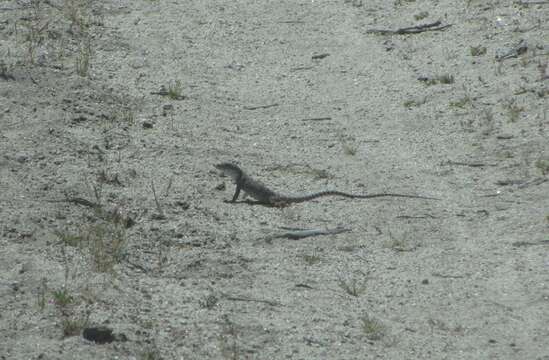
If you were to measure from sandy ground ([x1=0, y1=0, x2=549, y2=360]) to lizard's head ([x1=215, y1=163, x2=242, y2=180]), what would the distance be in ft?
0.53

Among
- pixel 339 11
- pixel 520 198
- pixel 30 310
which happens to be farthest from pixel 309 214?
pixel 339 11

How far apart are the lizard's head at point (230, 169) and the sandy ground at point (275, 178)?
0.16 metres

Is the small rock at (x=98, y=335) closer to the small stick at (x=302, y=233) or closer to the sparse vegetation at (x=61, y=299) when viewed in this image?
the sparse vegetation at (x=61, y=299)

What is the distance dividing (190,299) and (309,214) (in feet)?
6.64

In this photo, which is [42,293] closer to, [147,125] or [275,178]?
[275,178]

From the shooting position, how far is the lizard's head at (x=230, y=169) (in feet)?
27.1

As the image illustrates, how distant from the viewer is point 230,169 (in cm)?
838

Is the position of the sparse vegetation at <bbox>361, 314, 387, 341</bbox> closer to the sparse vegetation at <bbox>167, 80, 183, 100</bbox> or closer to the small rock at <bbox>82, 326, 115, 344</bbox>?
the small rock at <bbox>82, 326, 115, 344</bbox>

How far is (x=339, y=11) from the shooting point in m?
14.1

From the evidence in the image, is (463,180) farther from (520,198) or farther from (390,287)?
(390,287)

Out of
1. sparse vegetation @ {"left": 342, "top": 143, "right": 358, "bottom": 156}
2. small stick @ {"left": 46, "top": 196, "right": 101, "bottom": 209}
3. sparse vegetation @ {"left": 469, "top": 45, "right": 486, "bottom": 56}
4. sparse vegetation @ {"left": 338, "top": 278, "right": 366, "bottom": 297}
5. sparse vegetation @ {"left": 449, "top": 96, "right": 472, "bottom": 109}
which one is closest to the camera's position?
sparse vegetation @ {"left": 338, "top": 278, "right": 366, "bottom": 297}

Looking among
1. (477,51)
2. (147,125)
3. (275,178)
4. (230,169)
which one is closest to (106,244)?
(230,169)

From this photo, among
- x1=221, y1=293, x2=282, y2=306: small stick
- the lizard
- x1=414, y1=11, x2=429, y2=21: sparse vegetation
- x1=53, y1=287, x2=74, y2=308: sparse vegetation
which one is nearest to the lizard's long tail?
the lizard

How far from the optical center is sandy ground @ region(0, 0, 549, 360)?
18.8 feet
